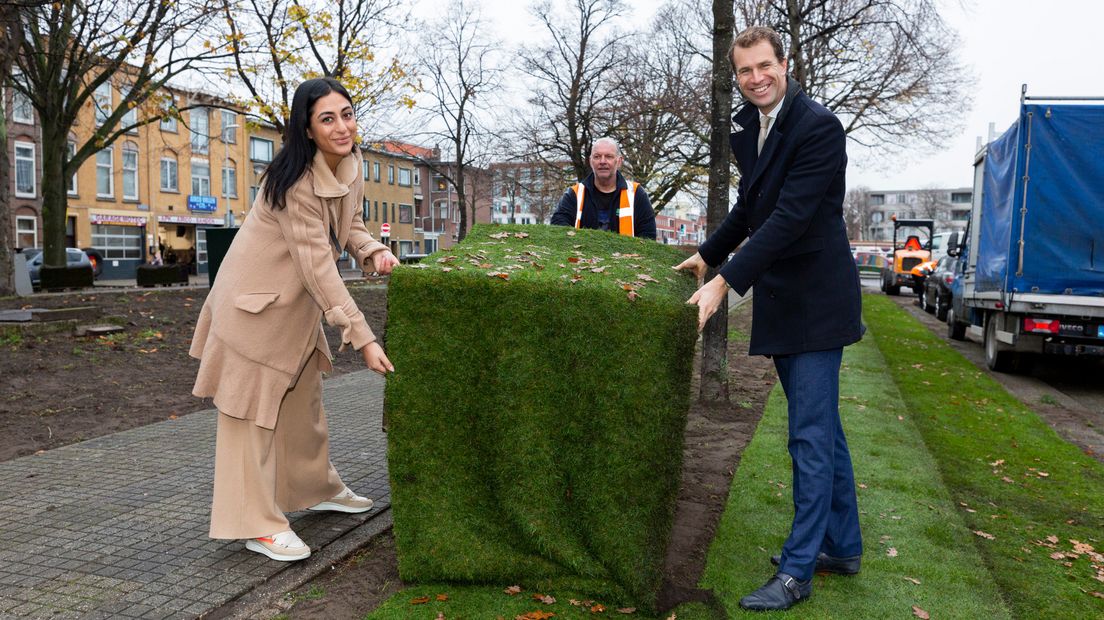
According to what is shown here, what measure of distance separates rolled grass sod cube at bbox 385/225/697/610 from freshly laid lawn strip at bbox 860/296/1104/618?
6.03 ft

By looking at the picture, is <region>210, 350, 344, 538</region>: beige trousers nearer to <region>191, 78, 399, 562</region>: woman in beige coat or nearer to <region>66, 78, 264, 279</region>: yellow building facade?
<region>191, 78, 399, 562</region>: woman in beige coat

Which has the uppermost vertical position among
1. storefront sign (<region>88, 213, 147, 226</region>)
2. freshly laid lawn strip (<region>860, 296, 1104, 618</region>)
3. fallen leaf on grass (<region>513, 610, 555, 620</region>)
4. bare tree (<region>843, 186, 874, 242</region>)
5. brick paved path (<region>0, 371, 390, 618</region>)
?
bare tree (<region>843, 186, 874, 242</region>)

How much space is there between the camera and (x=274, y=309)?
3.58 m

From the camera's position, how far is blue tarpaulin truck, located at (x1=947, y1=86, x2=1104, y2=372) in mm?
9477

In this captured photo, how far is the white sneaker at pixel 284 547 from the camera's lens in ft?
12.2

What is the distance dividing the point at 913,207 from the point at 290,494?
154 metres

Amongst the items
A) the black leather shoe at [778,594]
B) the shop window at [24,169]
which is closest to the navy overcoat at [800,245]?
the black leather shoe at [778,594]

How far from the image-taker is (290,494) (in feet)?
13.6

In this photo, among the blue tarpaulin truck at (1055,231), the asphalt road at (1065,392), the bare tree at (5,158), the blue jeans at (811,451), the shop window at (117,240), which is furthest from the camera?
the shop window at (117,240)

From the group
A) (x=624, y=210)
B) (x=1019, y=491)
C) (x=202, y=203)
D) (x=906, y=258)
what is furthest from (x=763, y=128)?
(x=202, y=203)

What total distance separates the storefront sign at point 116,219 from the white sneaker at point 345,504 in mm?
43789

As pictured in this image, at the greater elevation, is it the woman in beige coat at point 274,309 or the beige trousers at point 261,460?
the woman in beige coat at point 274,309

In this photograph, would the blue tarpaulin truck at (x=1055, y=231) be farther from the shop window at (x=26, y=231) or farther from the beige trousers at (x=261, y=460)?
the shop window at (x=26, y=231)

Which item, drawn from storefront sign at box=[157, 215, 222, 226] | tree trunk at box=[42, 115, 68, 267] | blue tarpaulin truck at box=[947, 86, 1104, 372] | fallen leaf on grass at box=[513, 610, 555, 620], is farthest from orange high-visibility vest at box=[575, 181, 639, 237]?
storefront sign at box=[157, 215, 222, 226]
